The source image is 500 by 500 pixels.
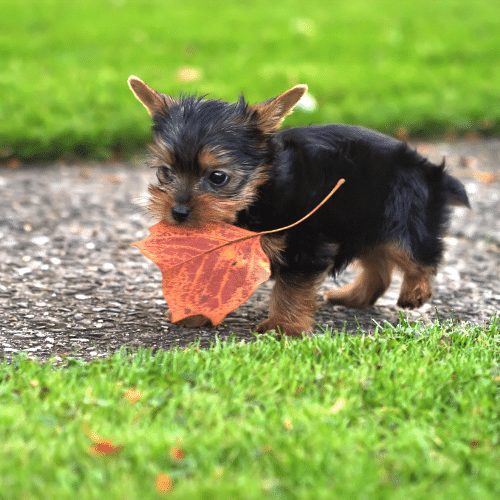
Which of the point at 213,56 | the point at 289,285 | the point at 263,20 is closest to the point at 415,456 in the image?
the point at 289,285

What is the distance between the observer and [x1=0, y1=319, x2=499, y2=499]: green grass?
10.2ft

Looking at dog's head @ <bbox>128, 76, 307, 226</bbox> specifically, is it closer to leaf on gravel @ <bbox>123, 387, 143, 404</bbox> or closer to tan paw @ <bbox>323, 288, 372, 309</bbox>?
leaf on gravel @ <bbox>123, 387, 143, 404</bbox>

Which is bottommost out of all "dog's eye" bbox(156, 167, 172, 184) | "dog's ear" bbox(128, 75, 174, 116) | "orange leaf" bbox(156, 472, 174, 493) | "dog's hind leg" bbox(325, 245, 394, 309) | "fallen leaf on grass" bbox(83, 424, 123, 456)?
"dog's hind leg" bbox(325, 245, 394, 309)

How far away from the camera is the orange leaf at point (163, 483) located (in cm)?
302

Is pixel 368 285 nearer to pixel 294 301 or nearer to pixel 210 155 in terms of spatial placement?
pixel 294 301

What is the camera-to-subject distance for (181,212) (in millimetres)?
4188

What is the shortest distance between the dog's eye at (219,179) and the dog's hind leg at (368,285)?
1.04 meters

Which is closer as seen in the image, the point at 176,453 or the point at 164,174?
the point at 176,453

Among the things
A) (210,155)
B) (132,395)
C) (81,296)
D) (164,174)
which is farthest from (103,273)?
(132,395)

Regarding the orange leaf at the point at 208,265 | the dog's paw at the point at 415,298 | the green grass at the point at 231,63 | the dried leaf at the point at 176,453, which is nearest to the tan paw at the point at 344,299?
the dog's paw at the point at 415,298

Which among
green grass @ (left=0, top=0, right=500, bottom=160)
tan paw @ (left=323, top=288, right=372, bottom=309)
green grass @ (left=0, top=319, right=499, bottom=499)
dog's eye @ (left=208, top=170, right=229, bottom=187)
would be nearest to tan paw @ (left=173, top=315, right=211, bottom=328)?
green grass @ (left=0, top=319, right=499, bottom=499)

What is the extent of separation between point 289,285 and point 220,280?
35cm

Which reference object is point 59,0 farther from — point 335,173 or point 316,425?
point 316,425

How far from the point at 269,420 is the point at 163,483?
23.3 inches
